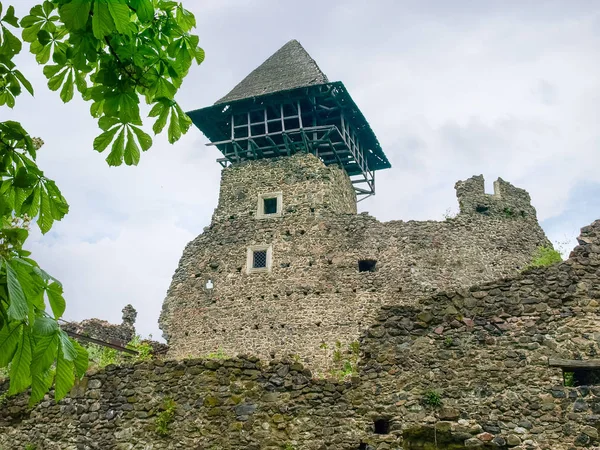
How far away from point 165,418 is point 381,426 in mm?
3197

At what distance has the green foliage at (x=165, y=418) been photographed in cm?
910

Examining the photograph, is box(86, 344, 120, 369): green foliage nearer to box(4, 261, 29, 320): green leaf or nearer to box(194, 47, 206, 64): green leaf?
box(194, 47, 206, 64): green leaf

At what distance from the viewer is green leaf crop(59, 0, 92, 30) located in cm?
313

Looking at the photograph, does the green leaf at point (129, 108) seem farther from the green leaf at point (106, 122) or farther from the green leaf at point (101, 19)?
the green leaf at point (101, 19)

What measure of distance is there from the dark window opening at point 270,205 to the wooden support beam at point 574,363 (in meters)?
13.5

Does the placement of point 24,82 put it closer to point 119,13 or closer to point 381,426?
point 119,13

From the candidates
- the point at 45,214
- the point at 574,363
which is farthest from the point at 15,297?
the point at 574,363

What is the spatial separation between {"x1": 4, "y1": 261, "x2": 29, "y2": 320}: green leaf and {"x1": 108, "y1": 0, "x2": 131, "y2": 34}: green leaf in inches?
52.0

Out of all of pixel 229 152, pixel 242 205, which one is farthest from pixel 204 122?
pixel 242 205

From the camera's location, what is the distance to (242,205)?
20.9 meters

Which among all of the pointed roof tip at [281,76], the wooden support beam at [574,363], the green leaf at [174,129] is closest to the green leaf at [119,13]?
the green leaf at [174,129]

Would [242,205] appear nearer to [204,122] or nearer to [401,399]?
[204,122]

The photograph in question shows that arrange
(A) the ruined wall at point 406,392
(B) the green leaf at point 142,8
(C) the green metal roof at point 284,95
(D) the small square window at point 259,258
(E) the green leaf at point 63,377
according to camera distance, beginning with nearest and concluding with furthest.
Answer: (E) the green leaf at point 63,377, (B) the green leaf at point 142,8, (A) the ruined wall at point 406,392, (D) the small square window at point 259,258, (C) the green metal roof at point 284,95

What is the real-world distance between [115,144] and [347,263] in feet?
49.7
